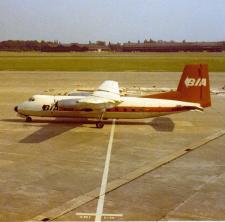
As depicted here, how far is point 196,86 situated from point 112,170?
1464 cm

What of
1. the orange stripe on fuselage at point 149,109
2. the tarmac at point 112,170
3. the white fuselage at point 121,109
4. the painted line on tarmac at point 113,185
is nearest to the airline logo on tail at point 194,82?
the white fuselage at point 121,109

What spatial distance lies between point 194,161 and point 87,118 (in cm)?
1432

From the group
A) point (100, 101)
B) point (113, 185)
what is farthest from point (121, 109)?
point (113, 185)

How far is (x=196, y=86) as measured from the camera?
110 feet

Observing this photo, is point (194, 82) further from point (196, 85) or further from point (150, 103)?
point (150, 103)

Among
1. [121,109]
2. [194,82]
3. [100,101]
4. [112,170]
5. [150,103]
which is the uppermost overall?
[194,82]

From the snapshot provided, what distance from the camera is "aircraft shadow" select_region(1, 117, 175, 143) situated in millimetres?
30409

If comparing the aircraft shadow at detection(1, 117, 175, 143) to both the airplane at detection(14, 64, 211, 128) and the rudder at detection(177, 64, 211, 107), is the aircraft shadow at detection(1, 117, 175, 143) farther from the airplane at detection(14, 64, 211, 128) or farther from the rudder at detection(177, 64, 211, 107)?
the rudder at detection(177, 64, 211, 107)

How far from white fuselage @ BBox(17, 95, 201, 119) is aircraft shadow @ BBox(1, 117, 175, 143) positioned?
1.12m

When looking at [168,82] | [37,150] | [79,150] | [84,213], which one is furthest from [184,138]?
[168,82]

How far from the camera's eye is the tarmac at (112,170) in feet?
53.4

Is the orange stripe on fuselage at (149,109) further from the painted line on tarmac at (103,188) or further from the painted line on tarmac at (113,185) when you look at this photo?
the painted line on tarmac at (103,188)

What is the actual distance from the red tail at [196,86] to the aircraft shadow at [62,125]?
3.19 m

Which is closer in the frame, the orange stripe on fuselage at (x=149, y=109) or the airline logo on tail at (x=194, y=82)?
the orange stripe on fuselage at (x=149, y=109)
